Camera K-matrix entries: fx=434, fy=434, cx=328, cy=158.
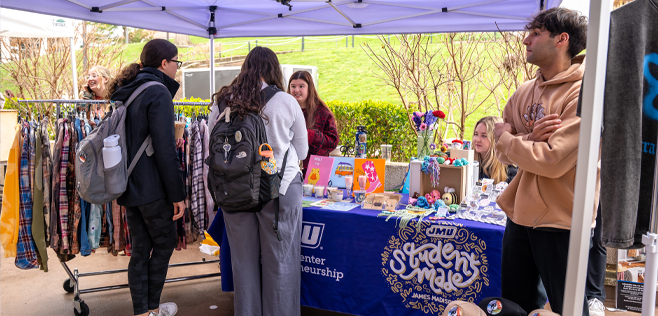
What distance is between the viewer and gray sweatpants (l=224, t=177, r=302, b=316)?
2.34 metres

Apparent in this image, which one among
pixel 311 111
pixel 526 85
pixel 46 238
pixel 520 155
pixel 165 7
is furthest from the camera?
pixel 165 7

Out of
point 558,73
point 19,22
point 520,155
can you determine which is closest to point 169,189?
point 520,155

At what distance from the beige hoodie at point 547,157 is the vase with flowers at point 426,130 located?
41.7 inches

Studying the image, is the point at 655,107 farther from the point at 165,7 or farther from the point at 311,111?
the point at 165,7

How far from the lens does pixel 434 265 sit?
237 centimetres

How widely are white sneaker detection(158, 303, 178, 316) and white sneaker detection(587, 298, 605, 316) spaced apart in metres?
2.77

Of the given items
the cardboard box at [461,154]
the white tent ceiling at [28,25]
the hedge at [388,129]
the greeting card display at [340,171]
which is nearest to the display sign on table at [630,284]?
the cardboard box at [461,154]

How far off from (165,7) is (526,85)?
310 cm

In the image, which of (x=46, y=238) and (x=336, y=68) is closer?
(x=46, y=238)

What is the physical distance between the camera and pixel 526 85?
182 cm

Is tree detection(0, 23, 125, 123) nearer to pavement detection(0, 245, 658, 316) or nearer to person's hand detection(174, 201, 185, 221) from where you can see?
pavement detection(0, 245, 658, 316)

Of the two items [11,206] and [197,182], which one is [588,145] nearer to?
[197,182]

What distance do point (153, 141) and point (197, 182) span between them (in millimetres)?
783

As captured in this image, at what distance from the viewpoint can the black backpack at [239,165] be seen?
2.15 m
